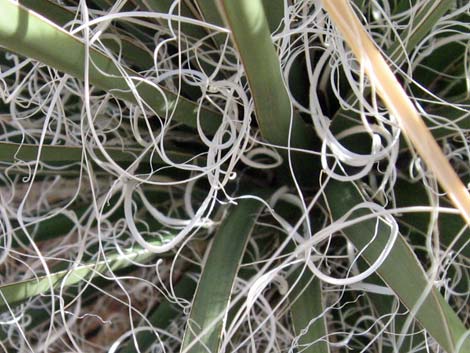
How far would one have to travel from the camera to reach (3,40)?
0.41m

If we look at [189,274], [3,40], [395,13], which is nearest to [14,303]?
[189,274]

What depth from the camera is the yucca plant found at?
0.48 m

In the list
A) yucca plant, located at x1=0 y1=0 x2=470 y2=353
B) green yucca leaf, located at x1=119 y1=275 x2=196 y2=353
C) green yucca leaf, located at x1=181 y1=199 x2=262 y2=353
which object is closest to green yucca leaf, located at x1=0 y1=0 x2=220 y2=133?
yucca plant, located at x1=0 y1=0 x2=470 y2=353

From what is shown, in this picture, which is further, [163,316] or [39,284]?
[163,316]

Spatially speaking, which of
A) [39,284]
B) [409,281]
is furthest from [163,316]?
[409,281]

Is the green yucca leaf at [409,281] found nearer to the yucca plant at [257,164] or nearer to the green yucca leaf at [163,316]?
the yucca plant at [257,164]

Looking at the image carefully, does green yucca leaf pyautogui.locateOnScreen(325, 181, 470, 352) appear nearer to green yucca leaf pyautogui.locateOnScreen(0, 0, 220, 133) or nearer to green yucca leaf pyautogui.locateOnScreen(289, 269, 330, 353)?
green yucca leaf pyautogui.locateOnScreen(289, 269, 330, 353)

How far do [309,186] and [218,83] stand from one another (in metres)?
0.17

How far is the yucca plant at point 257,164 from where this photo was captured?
478 millimetres

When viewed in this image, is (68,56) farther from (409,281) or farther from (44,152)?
(409,281)

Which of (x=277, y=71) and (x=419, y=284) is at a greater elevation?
(x=277, y=71)

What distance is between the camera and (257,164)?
2.05 feet

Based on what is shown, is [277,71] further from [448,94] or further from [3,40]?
[448,94]

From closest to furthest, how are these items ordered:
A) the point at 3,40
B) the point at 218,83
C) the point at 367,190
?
the point at 3,40
the point at 218,83
the point at 367,190
